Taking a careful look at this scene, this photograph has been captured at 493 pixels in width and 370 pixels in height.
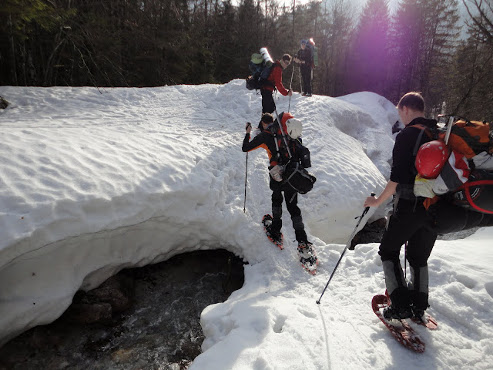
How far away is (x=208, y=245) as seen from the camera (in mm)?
5641

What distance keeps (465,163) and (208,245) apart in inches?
177

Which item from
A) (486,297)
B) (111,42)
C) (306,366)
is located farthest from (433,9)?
(306,366)

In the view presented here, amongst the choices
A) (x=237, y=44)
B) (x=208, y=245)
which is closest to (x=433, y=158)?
(x=208, y=245)

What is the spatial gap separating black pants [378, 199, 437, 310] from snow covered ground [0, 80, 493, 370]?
0.53 m

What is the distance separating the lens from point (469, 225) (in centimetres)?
262

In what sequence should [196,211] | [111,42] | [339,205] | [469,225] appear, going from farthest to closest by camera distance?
[111,42] → [339,205] → [196,211] → [469,225]

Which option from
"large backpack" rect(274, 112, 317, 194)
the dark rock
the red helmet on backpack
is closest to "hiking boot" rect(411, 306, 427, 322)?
the red helmet on backpack

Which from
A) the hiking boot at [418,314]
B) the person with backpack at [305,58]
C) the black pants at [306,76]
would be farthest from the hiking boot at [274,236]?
the black pants at [306,76]

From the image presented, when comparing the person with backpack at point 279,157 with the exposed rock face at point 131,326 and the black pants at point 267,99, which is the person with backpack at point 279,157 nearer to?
the exposed rock face at point 131,326

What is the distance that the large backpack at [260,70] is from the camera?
25.7 feet

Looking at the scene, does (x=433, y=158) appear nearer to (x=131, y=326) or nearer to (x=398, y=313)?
(x=398, y=313)

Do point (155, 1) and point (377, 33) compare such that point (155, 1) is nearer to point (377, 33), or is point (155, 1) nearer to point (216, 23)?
point (216, 23)

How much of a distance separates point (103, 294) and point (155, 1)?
15.1 m

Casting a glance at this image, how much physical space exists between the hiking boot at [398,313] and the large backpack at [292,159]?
190cm
